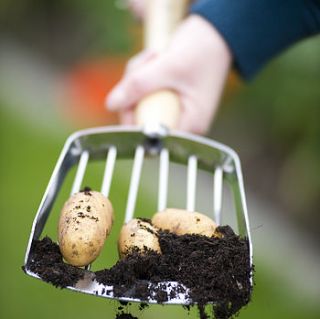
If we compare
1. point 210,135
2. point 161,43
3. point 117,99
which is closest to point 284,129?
point 210,135

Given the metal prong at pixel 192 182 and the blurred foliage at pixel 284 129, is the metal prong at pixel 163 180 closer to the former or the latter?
the metal prong at pixel 192 182

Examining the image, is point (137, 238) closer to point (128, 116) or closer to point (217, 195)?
point (217, 195)

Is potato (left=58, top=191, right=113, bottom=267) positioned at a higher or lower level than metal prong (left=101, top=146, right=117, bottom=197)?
lower

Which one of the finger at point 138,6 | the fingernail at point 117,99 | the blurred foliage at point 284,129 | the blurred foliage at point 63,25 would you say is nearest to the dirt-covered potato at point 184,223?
the fingernail at point 117,99

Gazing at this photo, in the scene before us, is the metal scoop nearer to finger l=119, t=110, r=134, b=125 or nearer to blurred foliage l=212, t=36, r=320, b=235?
finger l=119, t=110, r=134, b=125

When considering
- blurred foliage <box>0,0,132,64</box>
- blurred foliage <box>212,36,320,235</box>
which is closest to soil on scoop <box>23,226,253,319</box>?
blurred foliage <box>212,36,320,235</box>

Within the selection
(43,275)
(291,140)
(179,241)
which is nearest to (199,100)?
(179,241)
